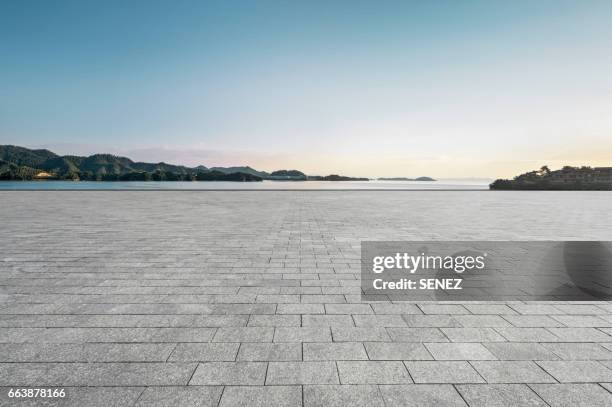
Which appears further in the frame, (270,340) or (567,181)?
(567,181)

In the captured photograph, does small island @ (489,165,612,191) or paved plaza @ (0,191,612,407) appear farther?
small island @ (489,165,612,191)

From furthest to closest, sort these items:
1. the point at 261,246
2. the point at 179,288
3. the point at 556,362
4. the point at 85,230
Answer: the point at 85,230
the point at 261,246
the point at 179,288
the point at 556,362

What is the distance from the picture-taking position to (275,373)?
2891 millimetres

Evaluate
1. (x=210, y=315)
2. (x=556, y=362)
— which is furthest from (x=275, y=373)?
(x=556, y=362)

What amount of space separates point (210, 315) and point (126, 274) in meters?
2.70

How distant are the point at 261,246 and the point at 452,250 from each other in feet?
16.0

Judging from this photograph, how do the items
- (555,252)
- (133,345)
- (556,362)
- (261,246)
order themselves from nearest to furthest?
(556,362)
(133,345)
(555,252)
(261,246)

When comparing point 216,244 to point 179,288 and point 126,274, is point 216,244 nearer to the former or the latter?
point 126,274

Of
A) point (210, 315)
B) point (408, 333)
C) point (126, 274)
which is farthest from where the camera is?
point (126, 274)

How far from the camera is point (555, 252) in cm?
760

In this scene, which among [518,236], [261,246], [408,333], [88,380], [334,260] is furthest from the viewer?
[518,236]

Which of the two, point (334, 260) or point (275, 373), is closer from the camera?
point (275, 373)

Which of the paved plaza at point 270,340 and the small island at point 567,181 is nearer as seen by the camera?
the paved plaza at point 270,340

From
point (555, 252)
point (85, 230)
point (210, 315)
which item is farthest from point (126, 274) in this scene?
point (555, 252)
